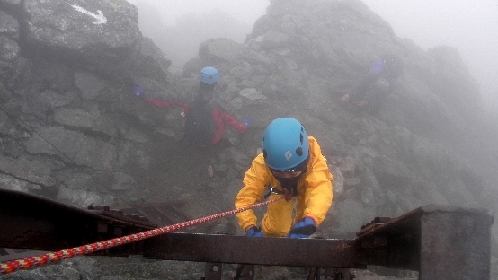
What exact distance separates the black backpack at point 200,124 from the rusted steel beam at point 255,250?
7.86 metres

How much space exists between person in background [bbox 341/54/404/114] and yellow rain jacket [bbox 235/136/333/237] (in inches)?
387

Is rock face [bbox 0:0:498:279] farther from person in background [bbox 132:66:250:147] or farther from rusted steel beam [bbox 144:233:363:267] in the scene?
rusted steel beam [bbox 144:233:363:267]

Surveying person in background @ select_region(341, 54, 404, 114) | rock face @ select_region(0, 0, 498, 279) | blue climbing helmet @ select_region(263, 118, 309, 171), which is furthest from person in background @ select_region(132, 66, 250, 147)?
blue climbing helmet @ select_region(263, 118, 309, 171)

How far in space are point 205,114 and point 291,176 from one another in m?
6.50

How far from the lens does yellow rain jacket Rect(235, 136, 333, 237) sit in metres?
4.57

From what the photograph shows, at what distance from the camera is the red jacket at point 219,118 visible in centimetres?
1112

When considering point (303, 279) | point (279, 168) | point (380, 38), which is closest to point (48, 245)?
point (279, 168)

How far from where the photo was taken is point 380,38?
1992 cm

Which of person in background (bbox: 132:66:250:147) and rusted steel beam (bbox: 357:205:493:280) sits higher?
person in background (bbox: 132:66:250:147)

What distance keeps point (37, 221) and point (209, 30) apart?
25.6m

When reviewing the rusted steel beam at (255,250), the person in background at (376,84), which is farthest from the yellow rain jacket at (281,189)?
the person in background at (376,84)

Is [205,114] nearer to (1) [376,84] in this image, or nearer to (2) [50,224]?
(1) [376,84]

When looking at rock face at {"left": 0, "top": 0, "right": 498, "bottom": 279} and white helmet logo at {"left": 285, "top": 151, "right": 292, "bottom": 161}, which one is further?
rock face at {"left": 0, "top": 0, "right": 498, "bottom": 279}

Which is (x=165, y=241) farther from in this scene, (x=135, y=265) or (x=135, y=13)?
(x=135, y=13)
